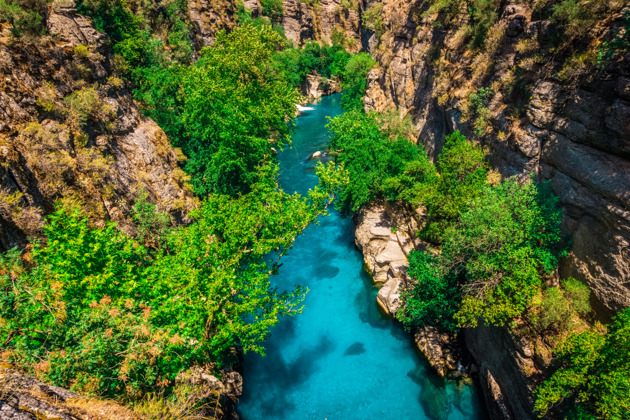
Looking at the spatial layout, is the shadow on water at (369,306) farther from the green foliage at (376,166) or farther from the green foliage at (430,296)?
the green foliage at (376,166)

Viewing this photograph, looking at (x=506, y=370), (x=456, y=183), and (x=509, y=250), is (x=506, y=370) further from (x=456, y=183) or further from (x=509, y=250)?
(x=456, y=183)

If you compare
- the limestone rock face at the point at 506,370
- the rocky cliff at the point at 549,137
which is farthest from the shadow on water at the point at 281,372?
the limestone rock face at the point at 506,370

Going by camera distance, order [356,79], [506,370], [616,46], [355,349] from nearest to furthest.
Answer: [616,46]
[506,370]
[355,349]
[356,79]

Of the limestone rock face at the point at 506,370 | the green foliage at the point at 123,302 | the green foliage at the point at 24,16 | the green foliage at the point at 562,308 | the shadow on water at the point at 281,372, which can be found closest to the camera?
the green foliage at the point at 123,302

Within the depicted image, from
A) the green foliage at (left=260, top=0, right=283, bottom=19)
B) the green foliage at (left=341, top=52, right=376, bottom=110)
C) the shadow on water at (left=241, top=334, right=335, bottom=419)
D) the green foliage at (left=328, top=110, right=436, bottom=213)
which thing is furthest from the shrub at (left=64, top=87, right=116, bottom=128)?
the green foliage at (left=260, top=0, right=283, bottom=19)

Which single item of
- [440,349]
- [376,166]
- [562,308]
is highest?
[562,308]

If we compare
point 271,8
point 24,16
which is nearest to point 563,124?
point 24,16
